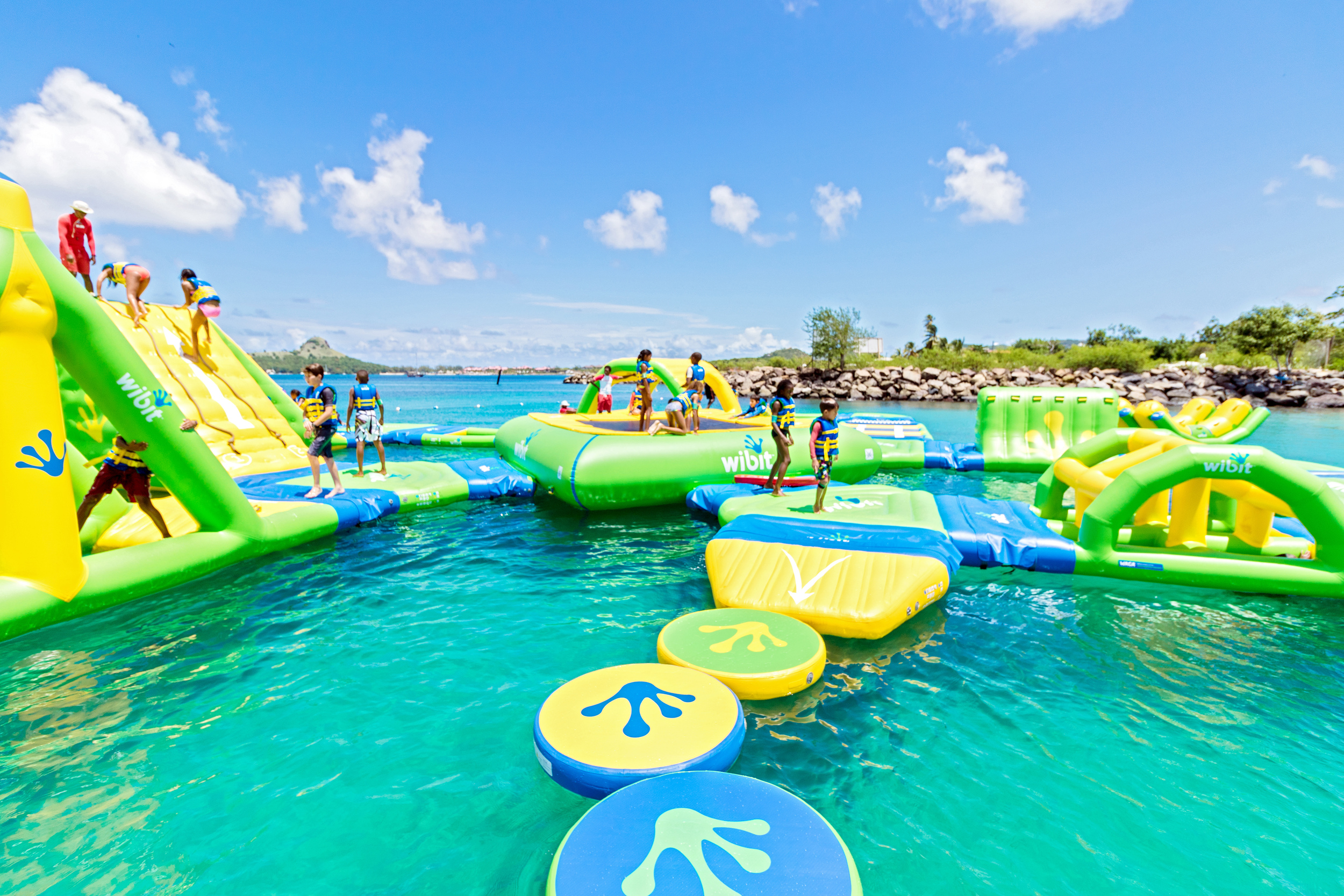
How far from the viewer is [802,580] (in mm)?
4516

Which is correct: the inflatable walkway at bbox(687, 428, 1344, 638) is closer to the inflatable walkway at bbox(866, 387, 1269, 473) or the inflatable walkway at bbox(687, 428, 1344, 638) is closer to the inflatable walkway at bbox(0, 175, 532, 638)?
the inflatable walkway at bbox(0, 175, 532, 638)

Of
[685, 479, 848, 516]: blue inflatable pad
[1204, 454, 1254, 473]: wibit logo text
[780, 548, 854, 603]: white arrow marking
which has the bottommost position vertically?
[780, 548, 854, 603]: white arrow marking

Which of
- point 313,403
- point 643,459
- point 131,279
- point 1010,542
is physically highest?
point 131,279

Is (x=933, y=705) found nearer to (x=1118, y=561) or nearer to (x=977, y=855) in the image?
(x=977, y=855)

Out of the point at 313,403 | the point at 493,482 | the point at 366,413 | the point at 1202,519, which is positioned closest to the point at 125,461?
the point at 313,403

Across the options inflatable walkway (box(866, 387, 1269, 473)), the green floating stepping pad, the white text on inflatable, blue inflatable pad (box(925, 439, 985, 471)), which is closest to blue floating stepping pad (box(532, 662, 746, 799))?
the green floating stepping pad

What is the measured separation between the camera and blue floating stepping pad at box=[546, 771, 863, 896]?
198cm

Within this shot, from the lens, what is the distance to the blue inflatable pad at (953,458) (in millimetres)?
11461

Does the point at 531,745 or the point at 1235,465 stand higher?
the point at 1235,465

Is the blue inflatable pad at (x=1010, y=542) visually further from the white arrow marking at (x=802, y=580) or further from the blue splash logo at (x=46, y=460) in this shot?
the blue splash logo at (x=46, y=460)

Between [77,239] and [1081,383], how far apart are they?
133 feet

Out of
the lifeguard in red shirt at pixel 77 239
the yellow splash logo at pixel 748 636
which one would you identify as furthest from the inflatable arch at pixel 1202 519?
the lifeguard in red shirt at pixel 77 239

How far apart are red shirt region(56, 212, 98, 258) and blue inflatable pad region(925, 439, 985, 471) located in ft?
43.3

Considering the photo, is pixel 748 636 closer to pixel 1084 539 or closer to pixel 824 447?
pixel 824 447
